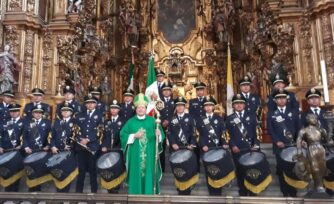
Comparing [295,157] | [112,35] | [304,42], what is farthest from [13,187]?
[112,35]

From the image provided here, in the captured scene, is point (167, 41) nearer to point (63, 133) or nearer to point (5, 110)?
point (5, 110)

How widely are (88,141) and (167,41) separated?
11081mm

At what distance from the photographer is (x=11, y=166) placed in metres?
7.21

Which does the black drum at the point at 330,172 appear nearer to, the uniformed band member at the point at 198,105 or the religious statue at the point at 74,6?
the uniformed band member at the point at 198,105

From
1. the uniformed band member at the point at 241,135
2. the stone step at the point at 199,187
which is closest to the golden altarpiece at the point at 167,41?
→ the stone step at the point at 199,187

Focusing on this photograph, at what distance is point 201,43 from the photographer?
17.5 meters

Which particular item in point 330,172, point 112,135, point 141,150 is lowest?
point 330,172

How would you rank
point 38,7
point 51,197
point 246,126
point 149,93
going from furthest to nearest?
point 38,7 < point 149,93 < point 246,126 < point 51,197

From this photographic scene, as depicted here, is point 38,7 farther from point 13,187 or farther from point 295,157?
point 295,157

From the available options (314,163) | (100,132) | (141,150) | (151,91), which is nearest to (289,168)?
(314,163)

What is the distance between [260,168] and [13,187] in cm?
486

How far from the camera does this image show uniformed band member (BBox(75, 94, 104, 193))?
288 inches

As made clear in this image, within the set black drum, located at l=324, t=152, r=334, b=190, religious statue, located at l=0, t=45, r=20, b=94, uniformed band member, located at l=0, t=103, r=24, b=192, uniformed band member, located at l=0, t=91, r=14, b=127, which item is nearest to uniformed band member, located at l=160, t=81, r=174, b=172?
uniformed band member, located at l=0, t=103, r=24, b=192

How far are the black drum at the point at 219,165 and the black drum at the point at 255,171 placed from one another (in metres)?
0.22
